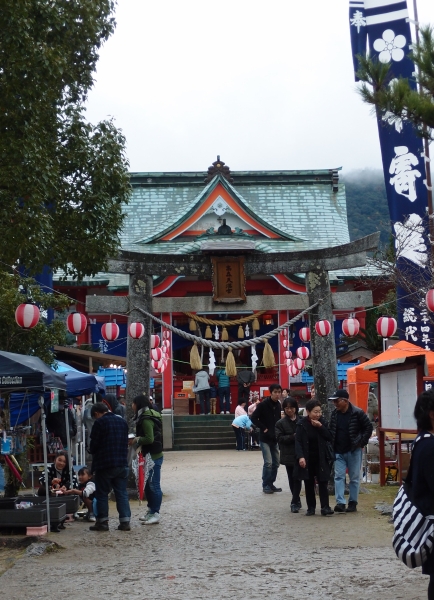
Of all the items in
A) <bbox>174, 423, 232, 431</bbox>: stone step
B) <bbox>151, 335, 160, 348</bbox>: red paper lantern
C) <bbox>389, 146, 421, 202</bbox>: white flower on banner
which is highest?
<bbox>389, 146, 421, 202</bbox>: white flower on banner

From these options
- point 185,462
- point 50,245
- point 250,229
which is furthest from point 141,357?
point 250,229

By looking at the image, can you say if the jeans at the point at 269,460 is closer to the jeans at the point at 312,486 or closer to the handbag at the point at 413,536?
the jeans at the point at 312,486

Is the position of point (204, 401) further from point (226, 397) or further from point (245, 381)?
point (245, 381)

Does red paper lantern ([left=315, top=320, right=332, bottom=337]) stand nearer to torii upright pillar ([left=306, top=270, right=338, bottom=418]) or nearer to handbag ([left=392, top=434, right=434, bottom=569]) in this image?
torii upright pillar ([left=306, top=270, right=338, bottom=418])

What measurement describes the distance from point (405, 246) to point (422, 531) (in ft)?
49.0

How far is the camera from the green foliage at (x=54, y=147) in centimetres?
1066

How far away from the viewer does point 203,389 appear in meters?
28.2

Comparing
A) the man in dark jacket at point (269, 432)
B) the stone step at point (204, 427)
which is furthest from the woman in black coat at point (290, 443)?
the stone step at point (204, 427)

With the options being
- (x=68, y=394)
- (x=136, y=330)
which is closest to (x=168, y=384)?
(x=68, y=394)

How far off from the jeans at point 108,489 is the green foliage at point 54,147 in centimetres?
298

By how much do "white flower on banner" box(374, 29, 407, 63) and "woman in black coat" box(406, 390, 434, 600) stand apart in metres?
16.1

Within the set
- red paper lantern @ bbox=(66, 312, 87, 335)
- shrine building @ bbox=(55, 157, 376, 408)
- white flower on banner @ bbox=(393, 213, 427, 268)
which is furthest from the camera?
shrine building @ bbox=(55, 157, 376, 408)

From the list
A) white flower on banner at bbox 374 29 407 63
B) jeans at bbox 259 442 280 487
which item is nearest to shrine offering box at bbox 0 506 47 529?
jeans at bbox 259 442 280 487

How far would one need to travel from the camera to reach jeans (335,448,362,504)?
466 inches
